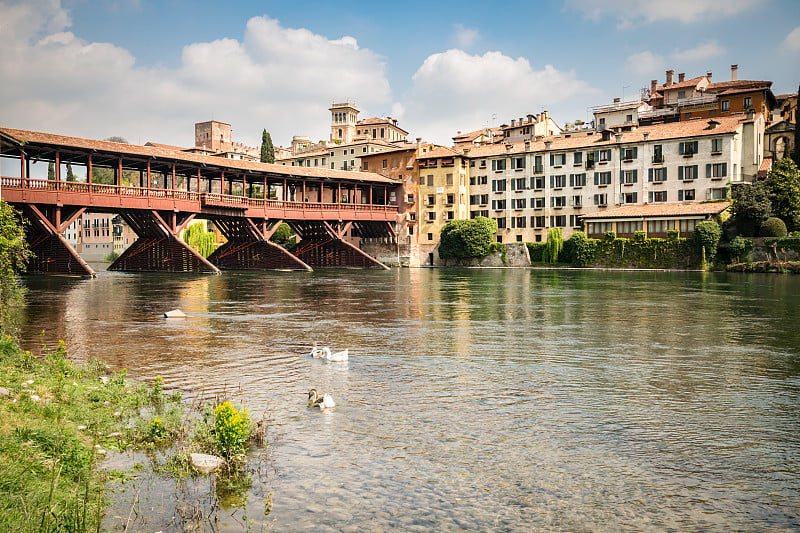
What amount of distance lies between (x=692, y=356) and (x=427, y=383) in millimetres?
7174

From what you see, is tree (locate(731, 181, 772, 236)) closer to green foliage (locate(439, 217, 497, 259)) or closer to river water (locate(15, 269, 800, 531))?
green foliage (locate(439, 217, 497, 259))

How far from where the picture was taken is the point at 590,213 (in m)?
73.5

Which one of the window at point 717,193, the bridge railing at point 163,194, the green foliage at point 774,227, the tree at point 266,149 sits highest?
the tree at point 266,149

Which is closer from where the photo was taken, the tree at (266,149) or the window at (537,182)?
the window at (537,182)

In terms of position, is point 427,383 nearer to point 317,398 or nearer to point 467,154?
point 317,398

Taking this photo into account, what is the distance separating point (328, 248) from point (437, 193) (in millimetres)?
17118

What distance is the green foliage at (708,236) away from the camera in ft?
196

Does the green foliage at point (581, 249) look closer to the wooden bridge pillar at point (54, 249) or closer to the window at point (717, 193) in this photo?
the window at point (717, 193)

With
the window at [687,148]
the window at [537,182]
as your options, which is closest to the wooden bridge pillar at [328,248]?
the window at [537,182]

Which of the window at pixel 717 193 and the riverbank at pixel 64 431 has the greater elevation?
the window at pixel 717 193

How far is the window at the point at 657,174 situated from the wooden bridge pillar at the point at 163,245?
4634cm

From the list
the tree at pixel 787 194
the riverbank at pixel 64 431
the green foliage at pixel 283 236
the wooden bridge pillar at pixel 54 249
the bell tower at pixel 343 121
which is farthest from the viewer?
the bell tower at pixel 343 121

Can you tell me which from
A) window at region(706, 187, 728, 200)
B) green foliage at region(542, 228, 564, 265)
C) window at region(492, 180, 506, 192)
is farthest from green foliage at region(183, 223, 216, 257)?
window at region(706, 187, 728, 200)

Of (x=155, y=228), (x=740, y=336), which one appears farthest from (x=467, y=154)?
(x=740, y=336)
